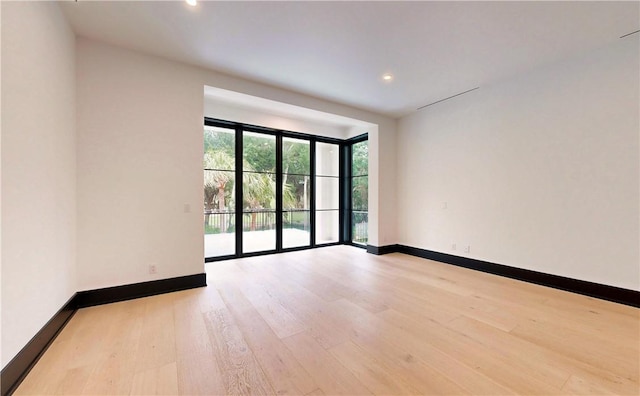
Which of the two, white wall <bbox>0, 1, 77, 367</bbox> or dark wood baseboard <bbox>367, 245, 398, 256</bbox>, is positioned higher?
white wall <bbox>0, 1, 77, 367</bbox>

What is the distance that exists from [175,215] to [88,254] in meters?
0.89

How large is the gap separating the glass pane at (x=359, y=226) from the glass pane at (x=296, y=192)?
3.94 feet

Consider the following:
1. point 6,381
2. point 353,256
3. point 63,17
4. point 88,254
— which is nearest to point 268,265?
point 353,256

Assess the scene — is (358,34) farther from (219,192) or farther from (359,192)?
(359,192)

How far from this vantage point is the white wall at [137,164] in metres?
2.64

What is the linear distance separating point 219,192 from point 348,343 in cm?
347

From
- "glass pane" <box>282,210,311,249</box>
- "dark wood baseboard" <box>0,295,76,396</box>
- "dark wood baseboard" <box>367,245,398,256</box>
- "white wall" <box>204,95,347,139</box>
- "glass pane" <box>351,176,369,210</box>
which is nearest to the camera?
"dark wood baseboard" <box>0,295,76,396</box>

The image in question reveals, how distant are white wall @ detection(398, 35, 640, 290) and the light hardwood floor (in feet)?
2.09

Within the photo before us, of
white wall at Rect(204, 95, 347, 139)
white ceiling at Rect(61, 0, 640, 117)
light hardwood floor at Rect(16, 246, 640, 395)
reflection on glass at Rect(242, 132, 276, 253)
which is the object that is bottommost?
light hardwood floor at Rect(16, 246, 640, 395)

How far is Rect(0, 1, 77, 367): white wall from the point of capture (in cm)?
153

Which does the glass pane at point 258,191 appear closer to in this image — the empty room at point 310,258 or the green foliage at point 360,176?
the empty room at point 310,258

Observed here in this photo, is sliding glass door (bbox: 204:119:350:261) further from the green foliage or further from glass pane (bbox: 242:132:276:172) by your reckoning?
the green foliage

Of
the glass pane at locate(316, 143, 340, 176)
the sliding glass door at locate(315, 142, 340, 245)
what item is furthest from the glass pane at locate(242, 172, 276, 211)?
the glass pane at locate(316, 143, 340, 176)

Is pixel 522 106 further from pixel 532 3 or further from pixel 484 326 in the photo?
pixel 484 326
